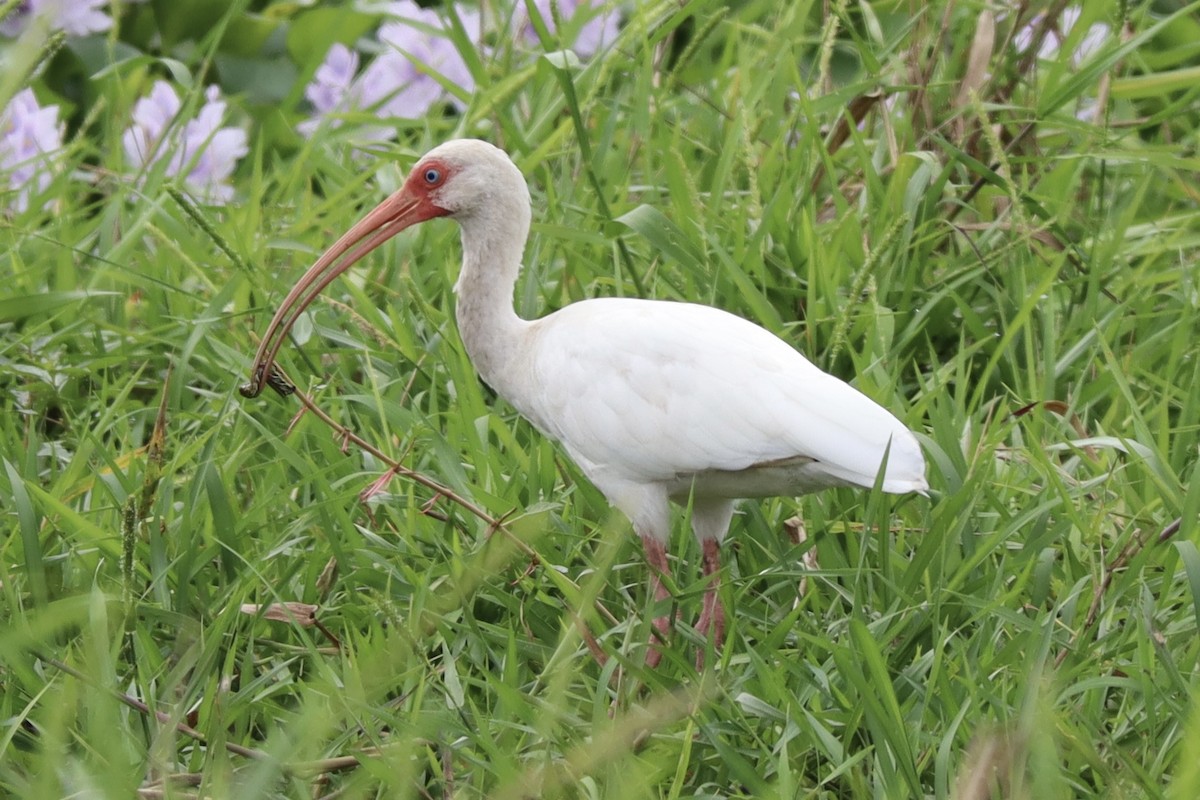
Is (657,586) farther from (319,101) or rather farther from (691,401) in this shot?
(319,101)

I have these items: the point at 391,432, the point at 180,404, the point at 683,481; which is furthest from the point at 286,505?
the point at 683,481

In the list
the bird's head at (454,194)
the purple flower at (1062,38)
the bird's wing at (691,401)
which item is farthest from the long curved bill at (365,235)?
the purple flower at (1062,38)

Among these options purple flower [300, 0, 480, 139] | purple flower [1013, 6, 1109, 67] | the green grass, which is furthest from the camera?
purple flower [300, 0, 480, 139]

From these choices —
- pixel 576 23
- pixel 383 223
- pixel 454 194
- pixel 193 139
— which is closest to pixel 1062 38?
pixel 576 23

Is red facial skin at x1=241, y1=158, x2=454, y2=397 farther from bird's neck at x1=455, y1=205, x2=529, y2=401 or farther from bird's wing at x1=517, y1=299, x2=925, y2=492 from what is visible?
bird's wing at x1=517, y1=299, x2=925, y2=492

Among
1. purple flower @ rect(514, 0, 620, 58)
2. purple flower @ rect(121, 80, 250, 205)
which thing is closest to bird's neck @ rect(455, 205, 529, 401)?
purple flower @ rect(514, 0, 620, 58)

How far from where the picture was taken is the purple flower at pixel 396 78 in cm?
569

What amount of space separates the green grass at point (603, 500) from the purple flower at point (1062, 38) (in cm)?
15

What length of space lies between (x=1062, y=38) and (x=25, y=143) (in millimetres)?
3289

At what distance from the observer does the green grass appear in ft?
9.17

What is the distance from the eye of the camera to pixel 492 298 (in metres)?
3.67

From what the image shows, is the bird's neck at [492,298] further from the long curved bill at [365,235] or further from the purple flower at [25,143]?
the purple flower at [25,143]

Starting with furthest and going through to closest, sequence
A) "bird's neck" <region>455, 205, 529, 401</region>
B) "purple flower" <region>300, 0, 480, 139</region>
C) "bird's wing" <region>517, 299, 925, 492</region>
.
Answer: "purple flower" <region>300, 0, 480, 139</region> < "bird's neck" <region>455, 205, 529, 401</region> < "bird's wing" <region>517, 299, 925, 492</region>

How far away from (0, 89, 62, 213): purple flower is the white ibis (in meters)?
1.71
